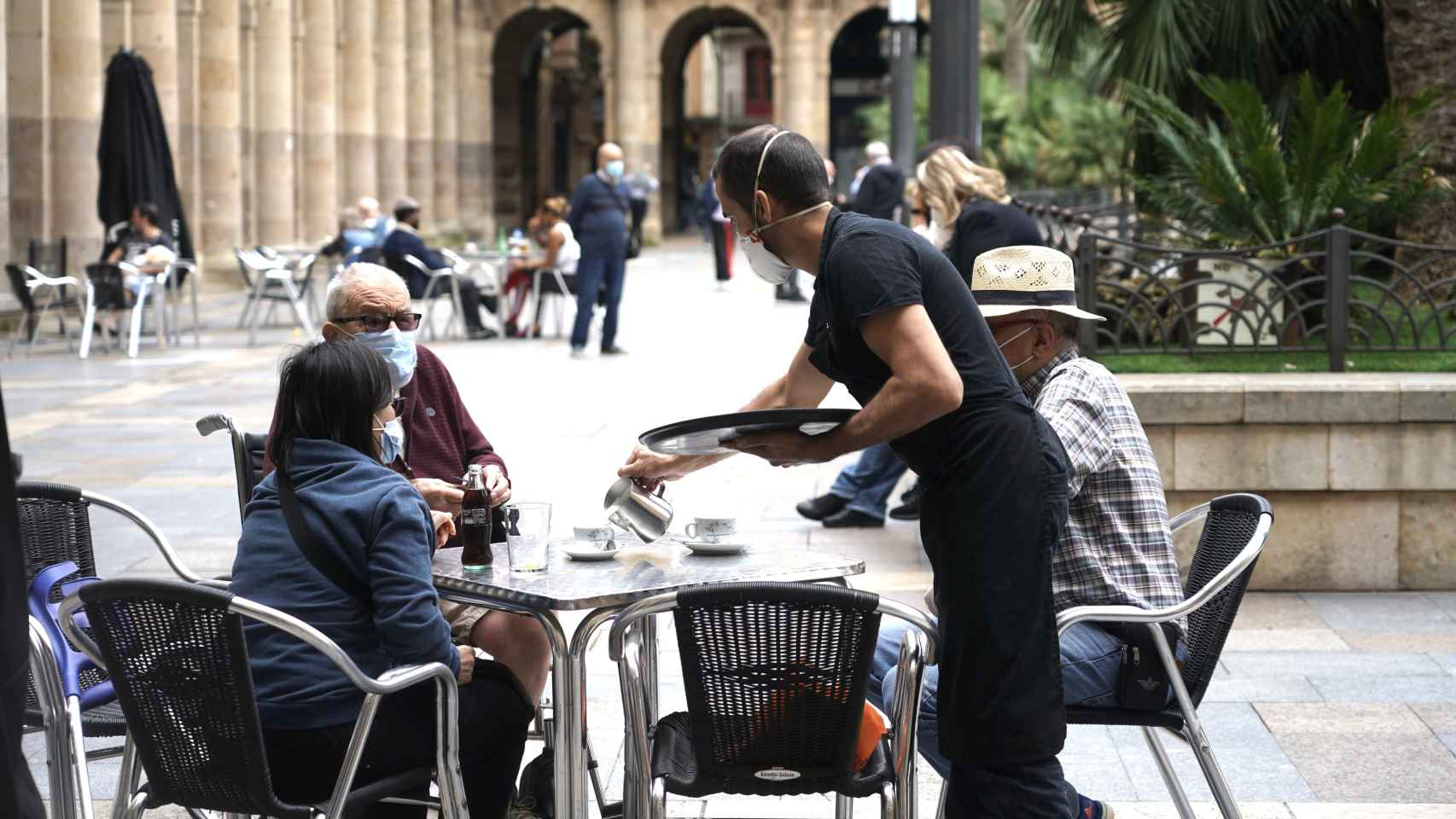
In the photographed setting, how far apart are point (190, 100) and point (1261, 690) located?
20461 millimetres

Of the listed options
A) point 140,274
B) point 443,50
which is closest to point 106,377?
point 140,274

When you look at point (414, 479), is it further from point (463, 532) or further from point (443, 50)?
point (443, 50)

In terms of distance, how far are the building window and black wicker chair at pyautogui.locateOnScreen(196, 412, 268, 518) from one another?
7708cm

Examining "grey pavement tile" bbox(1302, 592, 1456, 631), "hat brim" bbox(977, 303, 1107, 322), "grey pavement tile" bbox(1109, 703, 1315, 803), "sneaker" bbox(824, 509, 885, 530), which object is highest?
"hat brim" bbox(977, 303, 1107, 322)

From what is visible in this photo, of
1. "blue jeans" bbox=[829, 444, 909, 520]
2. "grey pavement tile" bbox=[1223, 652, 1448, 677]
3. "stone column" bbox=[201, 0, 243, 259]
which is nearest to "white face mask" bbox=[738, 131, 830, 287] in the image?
"grey pavement tile" bbox=[1223, 652, 1448, 677]

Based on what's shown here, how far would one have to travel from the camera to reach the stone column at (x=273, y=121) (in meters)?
25.5

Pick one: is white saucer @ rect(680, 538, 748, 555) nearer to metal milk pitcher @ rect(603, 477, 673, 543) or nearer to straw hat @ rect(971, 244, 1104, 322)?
metal milk pitcher @ rect(603, 477, 673, 543)

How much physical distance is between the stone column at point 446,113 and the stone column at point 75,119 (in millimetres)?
19097

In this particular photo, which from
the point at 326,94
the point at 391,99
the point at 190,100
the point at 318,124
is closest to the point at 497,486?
the point at 190,100

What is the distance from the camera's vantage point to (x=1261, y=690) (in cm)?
570

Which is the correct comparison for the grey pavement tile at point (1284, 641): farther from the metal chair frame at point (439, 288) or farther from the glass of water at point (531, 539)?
the metal chair frame at point (439, 288)

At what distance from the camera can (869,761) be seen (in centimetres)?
352

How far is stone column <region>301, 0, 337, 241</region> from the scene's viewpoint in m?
28.1

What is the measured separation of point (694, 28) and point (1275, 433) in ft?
156
